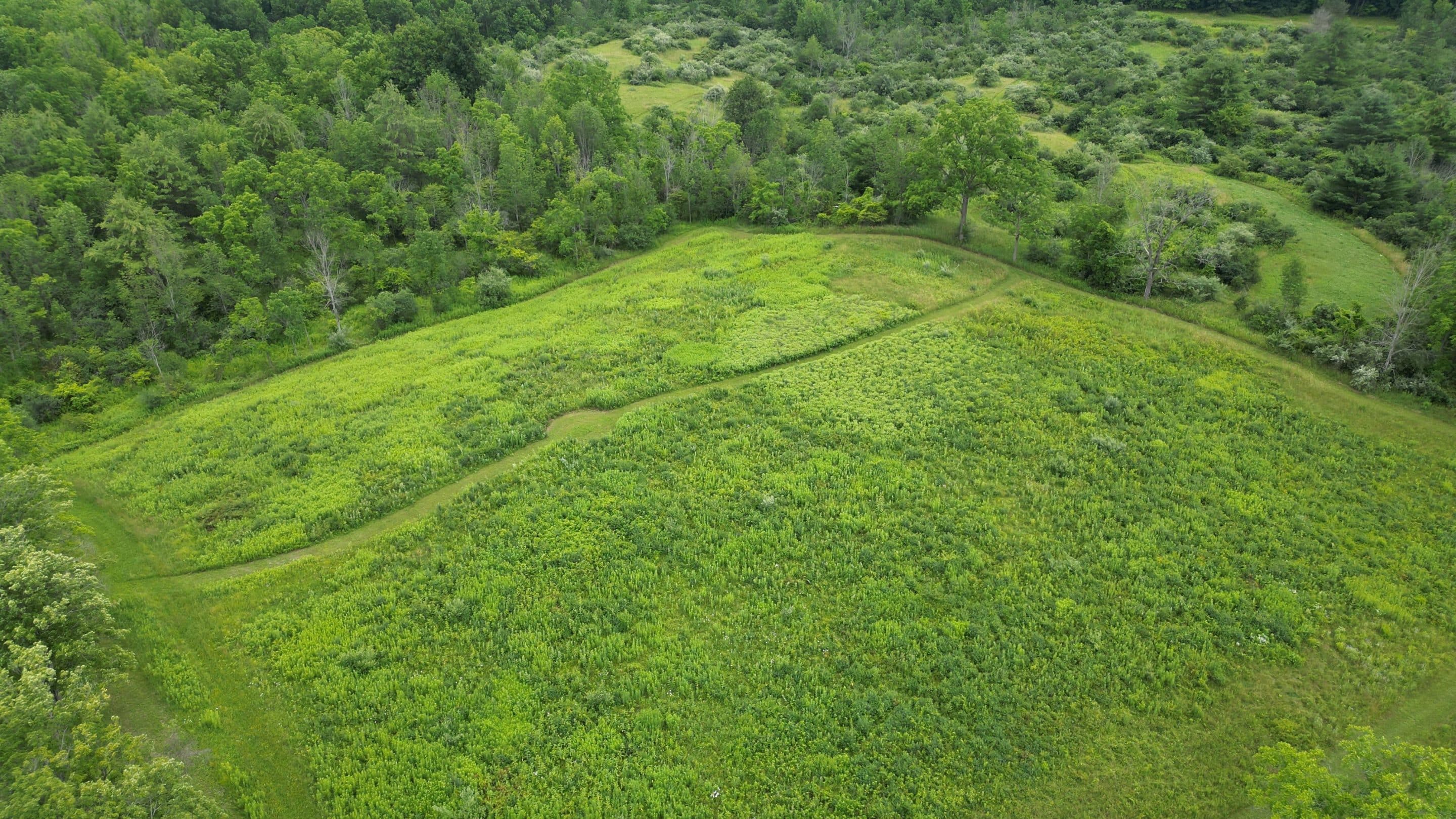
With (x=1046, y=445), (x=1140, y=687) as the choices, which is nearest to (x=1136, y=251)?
(x=1046, y=445)

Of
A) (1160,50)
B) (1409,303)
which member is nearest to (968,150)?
(1409,303)

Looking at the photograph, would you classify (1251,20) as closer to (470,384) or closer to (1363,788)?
(470,384)

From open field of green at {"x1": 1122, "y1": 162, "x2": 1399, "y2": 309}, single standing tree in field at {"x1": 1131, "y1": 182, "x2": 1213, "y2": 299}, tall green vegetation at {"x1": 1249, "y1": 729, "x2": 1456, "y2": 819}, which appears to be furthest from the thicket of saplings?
tall green vegetation at {"x1": 1249, "y1": 729, "x2": 1456, "y2": 819}

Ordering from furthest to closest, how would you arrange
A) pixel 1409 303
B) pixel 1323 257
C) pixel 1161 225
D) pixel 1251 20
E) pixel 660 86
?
pixel 1251 20 < pixel 660 86 < pixel 1323 257 < pixel 1161 225 < pixel 1409 303

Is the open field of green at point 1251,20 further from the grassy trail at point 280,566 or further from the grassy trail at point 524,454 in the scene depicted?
the grassy trail at point 524,454

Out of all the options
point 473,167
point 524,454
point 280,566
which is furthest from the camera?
point 473,167

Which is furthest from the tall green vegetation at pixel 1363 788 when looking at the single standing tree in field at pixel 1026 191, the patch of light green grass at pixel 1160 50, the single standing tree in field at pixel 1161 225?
the patch of light green grass at pixel 1160 50
